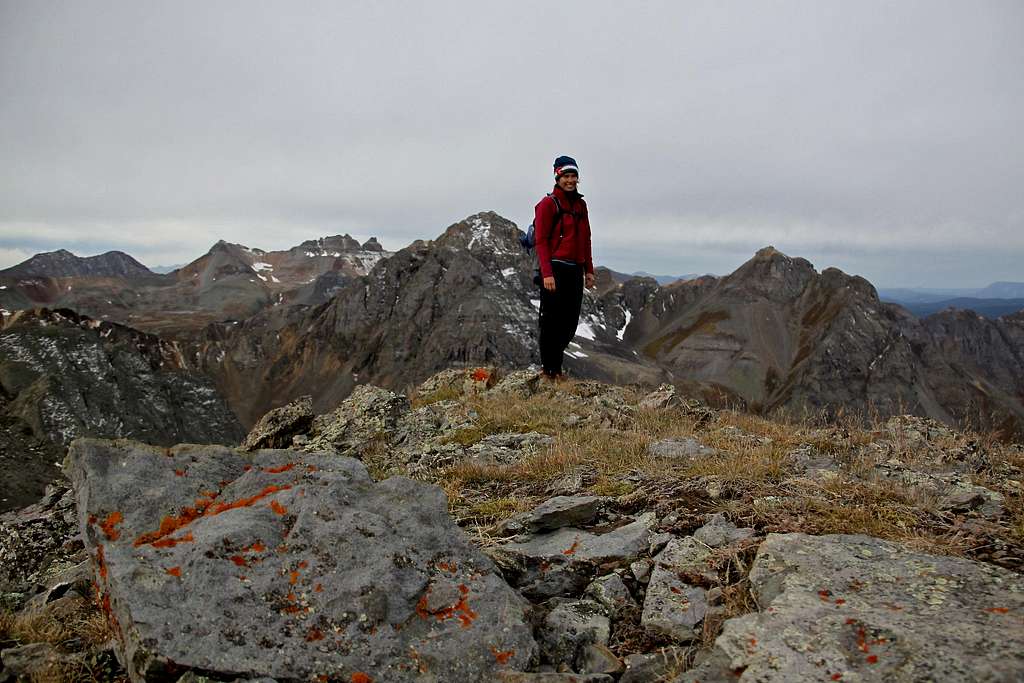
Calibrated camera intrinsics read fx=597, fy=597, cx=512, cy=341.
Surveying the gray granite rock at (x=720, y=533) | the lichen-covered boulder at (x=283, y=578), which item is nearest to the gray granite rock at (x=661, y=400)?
the gray granite rock at (x=720, y=533)

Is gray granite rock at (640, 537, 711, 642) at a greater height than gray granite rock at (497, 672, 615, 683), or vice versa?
gray granite rock at (640, 537, 711, 642)

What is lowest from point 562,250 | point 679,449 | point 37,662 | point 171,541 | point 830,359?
point 830,359

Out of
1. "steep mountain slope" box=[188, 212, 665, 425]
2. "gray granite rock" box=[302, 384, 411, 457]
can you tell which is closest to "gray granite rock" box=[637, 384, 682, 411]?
"gray granite rock" box=[302, 384, 411, 457]

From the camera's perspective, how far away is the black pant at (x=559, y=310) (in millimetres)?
11703

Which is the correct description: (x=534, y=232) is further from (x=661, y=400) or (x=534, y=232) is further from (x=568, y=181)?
(x=661, y=400)

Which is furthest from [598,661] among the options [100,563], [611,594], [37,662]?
[37,662]

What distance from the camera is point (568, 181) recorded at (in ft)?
36.4

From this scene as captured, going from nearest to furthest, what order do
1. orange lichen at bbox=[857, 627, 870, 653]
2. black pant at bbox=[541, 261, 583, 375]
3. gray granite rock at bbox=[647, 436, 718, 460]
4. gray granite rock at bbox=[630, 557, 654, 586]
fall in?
orange lichen at bbox=[857, 627, 870, 653]
gray granite rock at bbox=[630, 557, 654, 586]
gray granite rock at bbox=[647, 436, 718, 460]
black pant at bbox=[541, 261, 583, 375]

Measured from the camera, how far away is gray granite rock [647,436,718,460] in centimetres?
A: 797

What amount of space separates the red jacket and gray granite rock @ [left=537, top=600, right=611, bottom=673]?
24.3 feet

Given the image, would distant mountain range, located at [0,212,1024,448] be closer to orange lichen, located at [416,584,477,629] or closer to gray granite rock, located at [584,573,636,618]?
gray granite rock, located at [584,573,636,618]

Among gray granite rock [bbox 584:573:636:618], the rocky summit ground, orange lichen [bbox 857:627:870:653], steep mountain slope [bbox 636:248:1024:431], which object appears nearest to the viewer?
orange lichen [bbox 857:627:870:653]

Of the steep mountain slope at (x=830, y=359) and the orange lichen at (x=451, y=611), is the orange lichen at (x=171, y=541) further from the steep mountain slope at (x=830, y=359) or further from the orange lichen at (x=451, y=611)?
the steep mountain slope at (x=830, y=359)

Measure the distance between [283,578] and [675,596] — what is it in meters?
2.86
